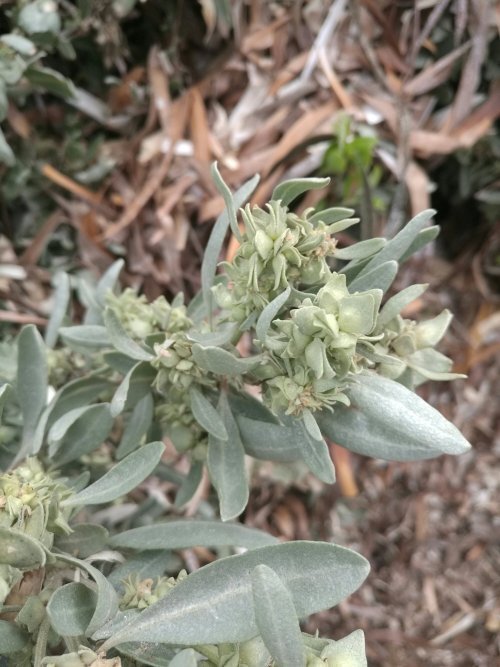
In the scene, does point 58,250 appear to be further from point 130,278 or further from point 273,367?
point 273,367

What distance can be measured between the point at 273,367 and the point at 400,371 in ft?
0.44


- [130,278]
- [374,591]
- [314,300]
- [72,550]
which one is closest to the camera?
[314,300]

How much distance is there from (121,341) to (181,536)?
0.72ft

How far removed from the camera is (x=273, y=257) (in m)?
0.58

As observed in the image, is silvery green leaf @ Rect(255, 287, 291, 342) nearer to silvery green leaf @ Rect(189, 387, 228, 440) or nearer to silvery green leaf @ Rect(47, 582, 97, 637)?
silvery green leaf @ Rect(189, 387, 228, 440)

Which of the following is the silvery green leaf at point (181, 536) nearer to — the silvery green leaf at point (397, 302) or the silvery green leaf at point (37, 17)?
the silvery green leaf at point (397, 302)

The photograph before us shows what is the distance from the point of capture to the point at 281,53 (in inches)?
48.8

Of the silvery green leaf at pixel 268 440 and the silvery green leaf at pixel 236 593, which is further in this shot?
the silvery green leaf at pixel 268 440

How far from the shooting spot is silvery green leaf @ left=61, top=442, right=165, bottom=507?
2.04 ft

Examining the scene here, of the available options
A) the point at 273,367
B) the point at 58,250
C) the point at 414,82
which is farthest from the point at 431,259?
the point at 273,367

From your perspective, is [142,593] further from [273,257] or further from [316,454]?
[273,257]

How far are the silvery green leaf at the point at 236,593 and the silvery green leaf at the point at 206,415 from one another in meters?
0.13

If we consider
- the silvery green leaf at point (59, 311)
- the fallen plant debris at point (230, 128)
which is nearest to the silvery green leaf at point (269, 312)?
the silvery green leaf at point (59, 311)

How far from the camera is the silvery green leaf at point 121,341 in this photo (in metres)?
0.68
